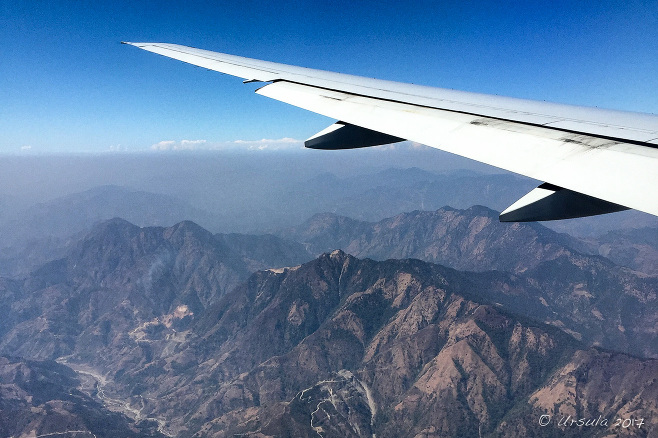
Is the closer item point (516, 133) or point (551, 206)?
point (551, 206)

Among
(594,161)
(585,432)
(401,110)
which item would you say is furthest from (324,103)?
(585,432)

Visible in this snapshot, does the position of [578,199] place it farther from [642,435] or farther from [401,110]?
[642,435]

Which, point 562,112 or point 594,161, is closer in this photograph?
point 594,161

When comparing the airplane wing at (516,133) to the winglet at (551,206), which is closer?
the airplane wing at (516,133)

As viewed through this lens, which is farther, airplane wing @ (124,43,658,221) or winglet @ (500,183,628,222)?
winglet @ (500,183,628,222)

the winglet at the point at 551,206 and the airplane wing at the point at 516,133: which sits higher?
the airplane wing at the point at 516,133

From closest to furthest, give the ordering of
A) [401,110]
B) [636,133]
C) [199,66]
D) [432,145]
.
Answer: [636,133] < [432,145] < [401,110] < [199,66]

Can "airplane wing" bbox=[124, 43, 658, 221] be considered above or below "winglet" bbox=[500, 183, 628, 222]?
above

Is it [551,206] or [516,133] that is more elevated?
[516,133]
